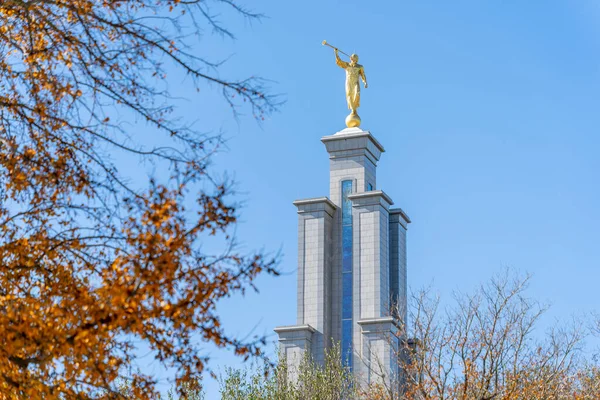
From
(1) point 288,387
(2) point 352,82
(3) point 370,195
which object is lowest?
(1) point 288,387

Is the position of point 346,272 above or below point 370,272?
above

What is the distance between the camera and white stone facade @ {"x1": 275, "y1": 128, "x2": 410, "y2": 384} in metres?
46.8

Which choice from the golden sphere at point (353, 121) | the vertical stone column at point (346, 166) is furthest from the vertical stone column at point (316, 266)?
the golden sphere at point (353, 121)

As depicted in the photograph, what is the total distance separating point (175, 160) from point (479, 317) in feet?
39.7

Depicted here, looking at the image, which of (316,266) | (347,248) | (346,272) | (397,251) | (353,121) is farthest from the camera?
(353,121)

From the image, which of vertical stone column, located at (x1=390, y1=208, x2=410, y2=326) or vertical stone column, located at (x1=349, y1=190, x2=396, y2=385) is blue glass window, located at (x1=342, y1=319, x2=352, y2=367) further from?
vertical stone column, located at (x1=390, y1=208, x2=410, y2=326)

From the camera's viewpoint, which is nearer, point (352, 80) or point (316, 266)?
point (316, 266)

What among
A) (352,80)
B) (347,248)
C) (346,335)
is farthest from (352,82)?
(346,335)

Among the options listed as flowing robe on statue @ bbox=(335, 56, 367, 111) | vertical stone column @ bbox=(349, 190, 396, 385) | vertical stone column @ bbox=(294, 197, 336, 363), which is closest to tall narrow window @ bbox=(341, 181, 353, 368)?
vertical stone column @ bbox=(349, 190, 396, 385)

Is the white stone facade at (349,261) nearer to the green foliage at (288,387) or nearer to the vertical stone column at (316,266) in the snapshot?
the vertical stone column at (316,266)

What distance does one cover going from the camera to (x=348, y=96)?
169ft

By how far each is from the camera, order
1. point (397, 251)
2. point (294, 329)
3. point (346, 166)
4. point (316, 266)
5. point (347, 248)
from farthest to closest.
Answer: point (397, 251), point (346, 166), point (347, 248), point (316, 266), point (294, 329)

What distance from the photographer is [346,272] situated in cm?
4881

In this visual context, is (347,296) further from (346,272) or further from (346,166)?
(346,166)
